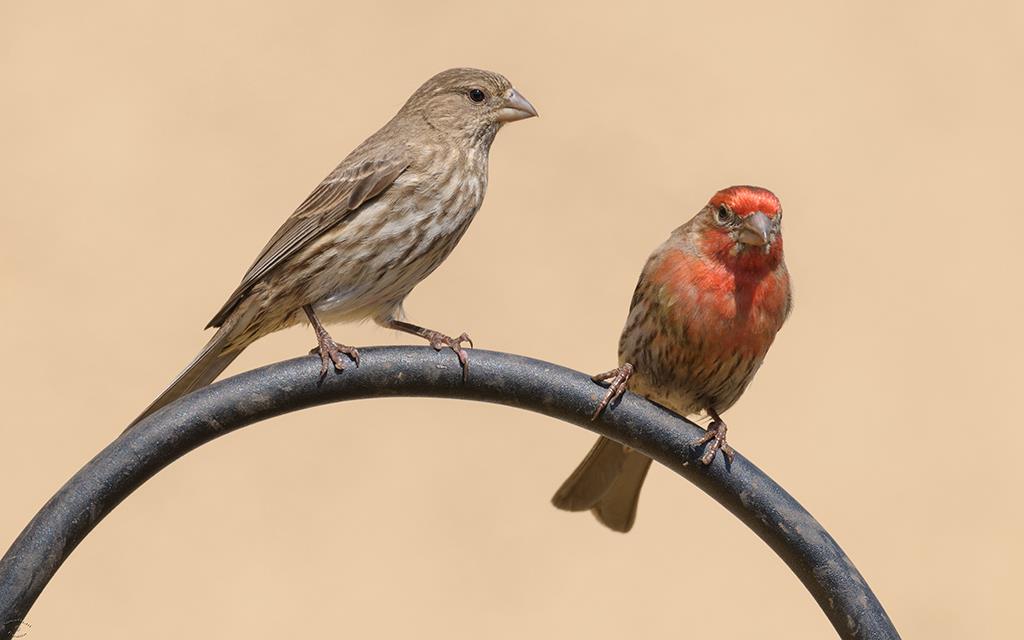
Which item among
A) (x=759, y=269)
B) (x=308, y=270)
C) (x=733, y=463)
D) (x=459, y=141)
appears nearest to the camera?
(x=733, y=463)

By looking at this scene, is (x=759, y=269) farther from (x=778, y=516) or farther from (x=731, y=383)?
(x=778, y=516)

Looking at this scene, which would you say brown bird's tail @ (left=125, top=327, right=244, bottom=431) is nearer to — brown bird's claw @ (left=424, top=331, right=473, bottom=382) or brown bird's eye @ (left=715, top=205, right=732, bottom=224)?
brown bird's claw @ (left=424, top=331, right=473, bottom=382)

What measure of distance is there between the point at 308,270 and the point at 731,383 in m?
1.16

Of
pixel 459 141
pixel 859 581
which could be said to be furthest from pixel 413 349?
pixel 459 141

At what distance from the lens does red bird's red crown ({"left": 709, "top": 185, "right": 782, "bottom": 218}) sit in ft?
11.0

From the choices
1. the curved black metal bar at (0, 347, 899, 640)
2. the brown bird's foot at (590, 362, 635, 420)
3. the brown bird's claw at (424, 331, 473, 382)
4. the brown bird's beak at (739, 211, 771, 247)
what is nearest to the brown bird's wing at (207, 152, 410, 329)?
the brown bird's claw at (424, 331, 473, 382)

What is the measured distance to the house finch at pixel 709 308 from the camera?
3422 millimetres

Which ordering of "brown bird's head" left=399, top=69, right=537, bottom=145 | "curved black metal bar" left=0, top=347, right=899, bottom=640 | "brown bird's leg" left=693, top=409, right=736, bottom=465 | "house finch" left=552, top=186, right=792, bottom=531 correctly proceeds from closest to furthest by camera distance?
"curved black metal bar" left=0, top=347, right=899, bottom=640
"brown bird's leg" left=693, top=409, right=736, bottom=465
"house finch" left=552, top=186, right=792, bottom=531
"brown bird's head" left=399, top=69, right=537, bottom=145

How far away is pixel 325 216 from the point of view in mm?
3920

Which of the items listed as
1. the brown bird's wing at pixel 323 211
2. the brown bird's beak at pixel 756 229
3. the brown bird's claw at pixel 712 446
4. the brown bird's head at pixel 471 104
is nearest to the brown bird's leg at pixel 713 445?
the brown bird's claw at pixel 712 446

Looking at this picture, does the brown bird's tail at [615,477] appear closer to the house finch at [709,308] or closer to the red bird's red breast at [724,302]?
the house finch at [709,308]

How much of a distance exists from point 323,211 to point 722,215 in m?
1.15

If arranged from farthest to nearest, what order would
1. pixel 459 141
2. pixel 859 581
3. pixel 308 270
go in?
1. pixel 459 141
2. pixel 308 270
3. pixel 859 581

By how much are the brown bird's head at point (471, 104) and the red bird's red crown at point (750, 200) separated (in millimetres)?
1109
